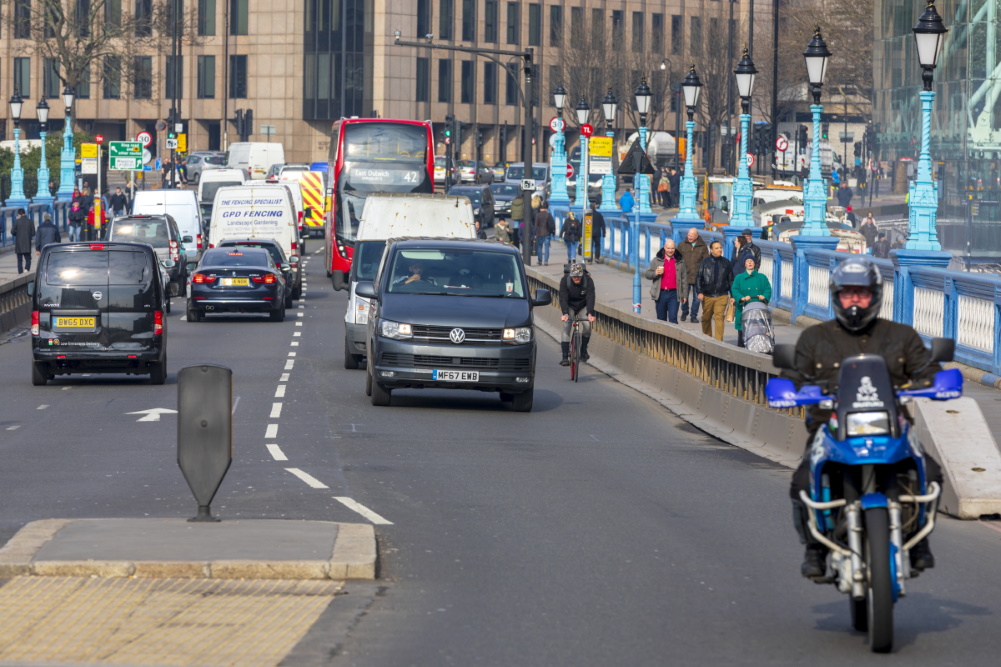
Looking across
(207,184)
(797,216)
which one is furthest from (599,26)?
(797,216)

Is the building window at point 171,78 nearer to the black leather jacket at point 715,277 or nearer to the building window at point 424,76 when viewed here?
the building window at point 424,76

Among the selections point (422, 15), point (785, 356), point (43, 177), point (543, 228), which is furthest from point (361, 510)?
point (422, 15)

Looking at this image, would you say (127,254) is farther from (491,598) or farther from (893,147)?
(893,147)

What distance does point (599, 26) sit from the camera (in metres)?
105

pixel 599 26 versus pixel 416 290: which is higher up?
pixel 599 26

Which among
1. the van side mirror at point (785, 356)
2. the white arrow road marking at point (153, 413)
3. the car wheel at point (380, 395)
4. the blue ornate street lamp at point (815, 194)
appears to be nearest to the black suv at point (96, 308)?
the white arrow road marking at point (153, 413)

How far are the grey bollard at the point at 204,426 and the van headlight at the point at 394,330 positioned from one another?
921 cm

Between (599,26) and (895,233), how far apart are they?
57.2 metres

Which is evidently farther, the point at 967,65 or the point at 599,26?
the point at 599,26

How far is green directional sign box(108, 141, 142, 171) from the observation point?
5622 centimetres

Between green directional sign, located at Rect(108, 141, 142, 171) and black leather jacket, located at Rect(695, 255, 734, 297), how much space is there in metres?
32.2

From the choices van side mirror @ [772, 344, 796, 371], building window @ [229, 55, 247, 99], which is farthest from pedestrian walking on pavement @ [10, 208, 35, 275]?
building window @ [229, 55, 247, 99]

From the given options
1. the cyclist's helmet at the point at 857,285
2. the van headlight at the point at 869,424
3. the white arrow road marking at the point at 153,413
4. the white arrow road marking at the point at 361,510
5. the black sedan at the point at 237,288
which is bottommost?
the white arrow road marking at the point at 153,413

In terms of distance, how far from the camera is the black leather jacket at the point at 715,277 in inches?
1081
